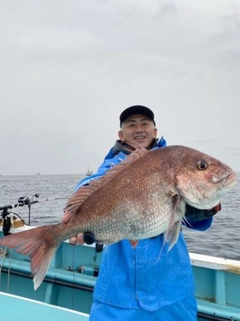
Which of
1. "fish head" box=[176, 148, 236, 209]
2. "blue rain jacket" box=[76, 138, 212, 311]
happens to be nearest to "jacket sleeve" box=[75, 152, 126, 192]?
"blue rain jacket" box=[76, 138, 212, 311]

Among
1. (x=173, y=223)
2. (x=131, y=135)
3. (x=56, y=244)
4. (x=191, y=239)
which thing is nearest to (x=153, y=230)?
(x=173, y=223)

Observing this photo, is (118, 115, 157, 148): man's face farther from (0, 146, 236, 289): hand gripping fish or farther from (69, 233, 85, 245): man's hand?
(69, 233, 85, 245): man's hand

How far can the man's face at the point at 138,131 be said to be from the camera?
9.23 feet

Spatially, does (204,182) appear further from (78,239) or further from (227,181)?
(78,239)


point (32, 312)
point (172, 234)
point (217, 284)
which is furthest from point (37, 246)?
point (217, 284)

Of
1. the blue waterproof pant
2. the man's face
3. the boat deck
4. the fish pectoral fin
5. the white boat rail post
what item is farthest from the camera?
the white boat rail post

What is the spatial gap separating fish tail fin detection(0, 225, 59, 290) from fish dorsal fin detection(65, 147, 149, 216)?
223 millimetres

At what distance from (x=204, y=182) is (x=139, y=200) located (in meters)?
0.43

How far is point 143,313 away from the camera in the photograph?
2355 mm

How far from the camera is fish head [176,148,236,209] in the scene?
79.3 inches

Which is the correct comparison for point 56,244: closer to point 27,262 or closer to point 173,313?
point 173,313

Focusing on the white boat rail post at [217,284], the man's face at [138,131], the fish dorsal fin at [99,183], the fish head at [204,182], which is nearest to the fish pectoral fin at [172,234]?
the fish head at [204,182]

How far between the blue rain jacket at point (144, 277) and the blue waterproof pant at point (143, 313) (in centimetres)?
4

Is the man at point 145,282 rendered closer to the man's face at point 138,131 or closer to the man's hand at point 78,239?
the man's hand at point 78,239
